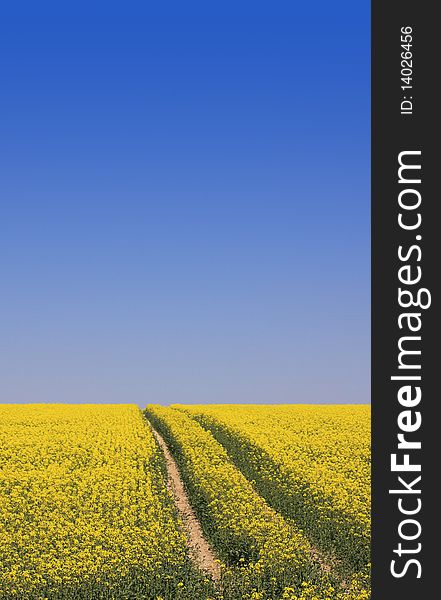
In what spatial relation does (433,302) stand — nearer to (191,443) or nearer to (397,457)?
(397,457)

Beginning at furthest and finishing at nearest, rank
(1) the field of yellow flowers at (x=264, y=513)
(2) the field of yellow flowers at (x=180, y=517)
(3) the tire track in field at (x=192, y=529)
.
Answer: (3) the tire track in field at (x=192, y=529), (1) the field of yellow flowers at (x=264, y=513), (2) the field of yellow flowers at (x=180, y=517)

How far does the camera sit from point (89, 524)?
23.3 metres

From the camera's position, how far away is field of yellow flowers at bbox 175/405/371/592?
22.8 metres

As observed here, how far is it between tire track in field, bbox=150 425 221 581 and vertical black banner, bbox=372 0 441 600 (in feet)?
32.6

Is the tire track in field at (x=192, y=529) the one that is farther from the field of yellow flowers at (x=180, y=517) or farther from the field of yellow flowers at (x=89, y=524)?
the field of yellow flowers at (x=89, y=524)

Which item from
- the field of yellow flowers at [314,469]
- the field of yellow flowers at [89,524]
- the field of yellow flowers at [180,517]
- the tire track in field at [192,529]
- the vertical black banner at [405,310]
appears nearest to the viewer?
the vertical black banner at [405,310]

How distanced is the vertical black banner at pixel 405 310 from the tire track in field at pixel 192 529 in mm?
9943

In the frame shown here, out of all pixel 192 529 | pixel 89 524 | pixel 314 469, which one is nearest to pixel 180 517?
pixel 192 529

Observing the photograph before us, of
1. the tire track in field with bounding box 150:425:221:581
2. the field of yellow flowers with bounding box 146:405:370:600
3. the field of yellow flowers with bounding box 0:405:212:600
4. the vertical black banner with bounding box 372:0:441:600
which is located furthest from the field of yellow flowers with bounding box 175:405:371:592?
the vertical black banner with bounding box 372:0:441:600

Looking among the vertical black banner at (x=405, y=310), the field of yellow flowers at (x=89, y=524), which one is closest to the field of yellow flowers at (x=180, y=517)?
the field of yellow flowers at (x=89, y=524)

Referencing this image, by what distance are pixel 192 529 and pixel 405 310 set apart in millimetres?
16745

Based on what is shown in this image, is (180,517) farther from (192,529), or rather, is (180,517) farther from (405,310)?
(405,310)

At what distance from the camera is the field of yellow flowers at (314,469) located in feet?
74.8

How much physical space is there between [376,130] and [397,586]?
6613 mm
